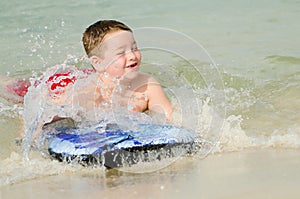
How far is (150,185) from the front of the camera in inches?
120

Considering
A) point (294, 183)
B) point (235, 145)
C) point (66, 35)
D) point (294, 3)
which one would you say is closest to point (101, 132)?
point (235, 145)

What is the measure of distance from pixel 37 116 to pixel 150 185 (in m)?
1.10

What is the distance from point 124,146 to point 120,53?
72cm

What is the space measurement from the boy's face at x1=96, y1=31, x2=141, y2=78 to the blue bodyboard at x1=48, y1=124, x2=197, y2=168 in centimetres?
46

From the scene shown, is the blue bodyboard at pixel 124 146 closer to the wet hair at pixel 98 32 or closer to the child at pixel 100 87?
the child at pixel 100 87

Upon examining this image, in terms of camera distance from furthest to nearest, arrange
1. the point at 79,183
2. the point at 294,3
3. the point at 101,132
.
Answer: the point at 294,3 < the point at 101,132 < the point at 79,183

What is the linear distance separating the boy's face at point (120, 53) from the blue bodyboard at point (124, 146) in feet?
1.52

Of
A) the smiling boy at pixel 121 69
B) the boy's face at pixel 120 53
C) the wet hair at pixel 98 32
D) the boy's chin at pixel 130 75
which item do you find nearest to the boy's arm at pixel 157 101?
the smiling boy at pixel 121 69

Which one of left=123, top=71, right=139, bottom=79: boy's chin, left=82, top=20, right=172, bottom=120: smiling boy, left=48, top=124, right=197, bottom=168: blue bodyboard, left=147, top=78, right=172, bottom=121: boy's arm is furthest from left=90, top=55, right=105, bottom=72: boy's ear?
left=48, top=124, right=197, bottom=168: blue bodyboard

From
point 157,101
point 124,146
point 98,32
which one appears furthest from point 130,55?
point 124,146

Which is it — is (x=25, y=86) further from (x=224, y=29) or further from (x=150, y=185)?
(x=224, y=29)

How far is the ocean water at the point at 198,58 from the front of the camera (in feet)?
12.9

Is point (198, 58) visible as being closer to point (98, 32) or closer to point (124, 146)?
point (98, 32)

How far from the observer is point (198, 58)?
5.75 m
